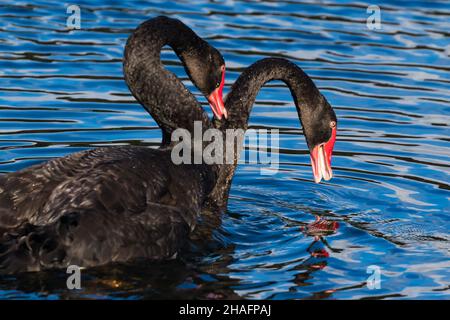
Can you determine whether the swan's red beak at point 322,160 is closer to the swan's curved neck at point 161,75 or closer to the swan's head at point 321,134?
the swan's head at point 321,134

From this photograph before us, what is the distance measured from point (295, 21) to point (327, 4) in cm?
102

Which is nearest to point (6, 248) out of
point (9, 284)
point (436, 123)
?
point (9, 284)

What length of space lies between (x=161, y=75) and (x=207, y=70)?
41cm

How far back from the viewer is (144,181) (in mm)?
8375

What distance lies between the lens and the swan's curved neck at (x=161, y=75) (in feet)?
31.2

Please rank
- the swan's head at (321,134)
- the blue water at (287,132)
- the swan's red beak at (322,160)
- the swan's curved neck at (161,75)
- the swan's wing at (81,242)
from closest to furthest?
the swan's wing at (81,242), the blue water at (287,132), the swan's curved neck at (161,75), the swan's head at (321,134), the swan's red beak at (322,160)

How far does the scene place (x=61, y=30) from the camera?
50.4 feet

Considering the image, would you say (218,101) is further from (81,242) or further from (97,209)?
(81,242)

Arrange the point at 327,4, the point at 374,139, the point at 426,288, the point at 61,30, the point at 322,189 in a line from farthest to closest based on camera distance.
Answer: the point at 327,4, the point at 61,30, the point at 374,139, the point at 322,189, the point at 426,288

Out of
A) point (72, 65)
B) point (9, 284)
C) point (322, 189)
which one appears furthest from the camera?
point (72, 65)

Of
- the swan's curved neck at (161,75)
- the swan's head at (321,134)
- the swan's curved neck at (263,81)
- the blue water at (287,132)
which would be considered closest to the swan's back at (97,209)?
the blue water at (287,132)

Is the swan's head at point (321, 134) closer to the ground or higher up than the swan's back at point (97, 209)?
higher up

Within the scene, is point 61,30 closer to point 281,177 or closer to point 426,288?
point 281,177

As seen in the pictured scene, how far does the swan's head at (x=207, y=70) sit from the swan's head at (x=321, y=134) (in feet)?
2.96
